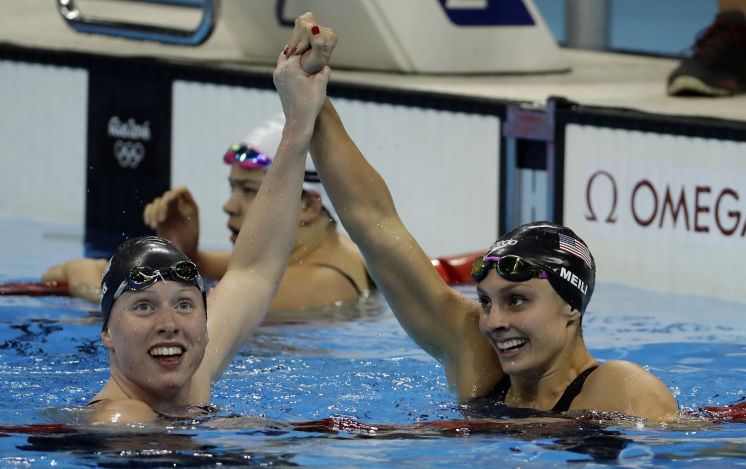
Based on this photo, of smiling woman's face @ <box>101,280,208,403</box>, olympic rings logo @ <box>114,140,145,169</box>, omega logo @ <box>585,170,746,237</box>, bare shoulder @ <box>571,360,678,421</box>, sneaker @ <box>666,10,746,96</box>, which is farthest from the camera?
olympic rings logo @ <box>114,140,145,169</box>

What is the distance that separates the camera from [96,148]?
828cm

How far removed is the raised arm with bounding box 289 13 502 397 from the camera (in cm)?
381

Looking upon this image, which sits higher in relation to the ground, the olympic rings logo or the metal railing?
the metal railing

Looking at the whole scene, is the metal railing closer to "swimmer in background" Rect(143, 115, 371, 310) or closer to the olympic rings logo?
the olympic rings logo

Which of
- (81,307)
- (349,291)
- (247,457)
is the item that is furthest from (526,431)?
(81,307)

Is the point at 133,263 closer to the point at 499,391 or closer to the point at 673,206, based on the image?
the point at 499,391

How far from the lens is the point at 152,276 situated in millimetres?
3537

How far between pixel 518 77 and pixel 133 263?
5.09 metres

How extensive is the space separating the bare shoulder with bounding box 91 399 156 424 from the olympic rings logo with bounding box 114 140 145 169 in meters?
4.72

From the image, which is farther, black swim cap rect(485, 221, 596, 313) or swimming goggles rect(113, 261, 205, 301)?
black swim cap rect(485, 221, 596, 313)

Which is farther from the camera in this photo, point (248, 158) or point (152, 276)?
point (248, 158)

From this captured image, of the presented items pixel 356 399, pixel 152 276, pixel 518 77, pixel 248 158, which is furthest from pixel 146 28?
pixel 152 276

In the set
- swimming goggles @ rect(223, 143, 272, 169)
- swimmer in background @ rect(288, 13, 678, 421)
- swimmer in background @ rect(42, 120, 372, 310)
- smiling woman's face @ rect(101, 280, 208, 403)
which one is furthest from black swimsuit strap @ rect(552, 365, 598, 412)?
swimming goggles @ rect(223, 143, 272, 169)

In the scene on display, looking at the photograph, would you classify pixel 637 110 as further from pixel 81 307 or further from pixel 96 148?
pixel 96 148
